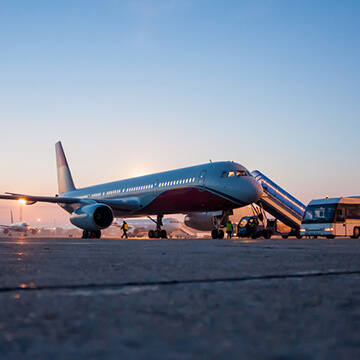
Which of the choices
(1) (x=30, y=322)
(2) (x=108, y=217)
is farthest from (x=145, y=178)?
(1) (x=30, y=322)

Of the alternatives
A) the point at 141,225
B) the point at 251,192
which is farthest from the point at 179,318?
the point at 141,225

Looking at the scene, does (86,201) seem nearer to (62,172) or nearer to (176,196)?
(176,196)

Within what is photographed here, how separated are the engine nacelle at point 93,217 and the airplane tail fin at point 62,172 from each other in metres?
13.6

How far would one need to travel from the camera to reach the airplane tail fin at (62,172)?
33.3 metres

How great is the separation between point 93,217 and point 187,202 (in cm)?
410

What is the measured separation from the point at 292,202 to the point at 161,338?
29937mm

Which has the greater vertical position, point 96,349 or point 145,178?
point 145,178

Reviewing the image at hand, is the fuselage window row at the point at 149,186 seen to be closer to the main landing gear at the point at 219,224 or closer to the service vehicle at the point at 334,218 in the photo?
the main landing gear at the point at 219,224

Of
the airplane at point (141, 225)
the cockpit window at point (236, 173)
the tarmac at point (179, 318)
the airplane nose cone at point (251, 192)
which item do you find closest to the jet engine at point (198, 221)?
the cockpit window at point (236, 173)

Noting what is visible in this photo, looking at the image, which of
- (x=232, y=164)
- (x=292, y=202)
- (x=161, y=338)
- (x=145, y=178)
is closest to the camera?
(x=161, y=338)

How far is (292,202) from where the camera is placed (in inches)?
1196

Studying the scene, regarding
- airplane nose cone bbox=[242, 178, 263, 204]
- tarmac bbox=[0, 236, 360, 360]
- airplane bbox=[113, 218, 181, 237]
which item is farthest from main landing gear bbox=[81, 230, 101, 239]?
airplane bbox=[113, 218, 181, 237]

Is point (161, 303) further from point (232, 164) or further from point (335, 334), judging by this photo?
point (232, 164)

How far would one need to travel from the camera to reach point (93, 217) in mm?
19156
